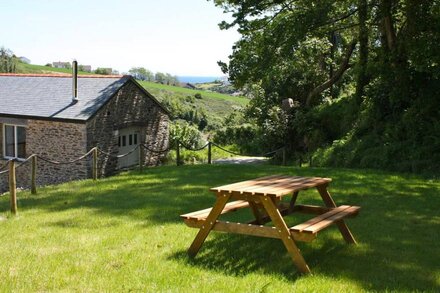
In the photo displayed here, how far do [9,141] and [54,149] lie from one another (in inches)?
146

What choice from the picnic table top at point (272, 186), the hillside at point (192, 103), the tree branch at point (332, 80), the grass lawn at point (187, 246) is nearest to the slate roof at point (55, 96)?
the tree branch at point (332, 80)

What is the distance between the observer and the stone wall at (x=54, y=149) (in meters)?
22.3

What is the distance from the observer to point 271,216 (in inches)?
213

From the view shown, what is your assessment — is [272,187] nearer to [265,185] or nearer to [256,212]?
[265,185]

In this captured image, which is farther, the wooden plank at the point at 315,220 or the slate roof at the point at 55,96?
the slate roof at the point at 55,96

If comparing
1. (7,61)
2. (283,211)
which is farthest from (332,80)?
(7,61)

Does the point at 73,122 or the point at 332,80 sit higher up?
the point at 332,80

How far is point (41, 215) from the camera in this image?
9.03 meters

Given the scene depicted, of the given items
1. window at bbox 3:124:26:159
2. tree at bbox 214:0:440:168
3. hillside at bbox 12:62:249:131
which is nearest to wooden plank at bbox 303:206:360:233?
tree at bbox 214:0:440:168

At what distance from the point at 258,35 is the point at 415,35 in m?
5.10

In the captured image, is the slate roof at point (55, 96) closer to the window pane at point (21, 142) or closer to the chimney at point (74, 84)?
the chimney at point (74, 84)

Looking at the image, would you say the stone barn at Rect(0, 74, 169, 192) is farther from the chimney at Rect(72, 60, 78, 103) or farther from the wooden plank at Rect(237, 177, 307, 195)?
the wooden plank at Rect(237, 177, 307, 195)

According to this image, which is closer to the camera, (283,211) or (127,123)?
(283,211)

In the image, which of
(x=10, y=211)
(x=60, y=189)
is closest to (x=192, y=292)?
(x=10, y=211)
